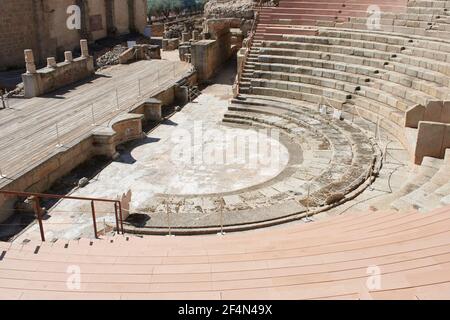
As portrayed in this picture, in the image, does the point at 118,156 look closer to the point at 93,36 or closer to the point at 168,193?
the point at 168,193

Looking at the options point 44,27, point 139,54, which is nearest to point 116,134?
point 139,54

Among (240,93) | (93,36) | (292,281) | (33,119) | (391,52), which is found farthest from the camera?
(93,36)

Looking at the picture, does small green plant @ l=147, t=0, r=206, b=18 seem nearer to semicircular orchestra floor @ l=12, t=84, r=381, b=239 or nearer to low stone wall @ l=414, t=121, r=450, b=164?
semicircular orchestra floor @ l=12, t=84, r=381, b=239

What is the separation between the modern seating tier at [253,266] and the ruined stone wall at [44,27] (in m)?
24.2

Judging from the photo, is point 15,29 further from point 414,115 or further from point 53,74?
point 414,115

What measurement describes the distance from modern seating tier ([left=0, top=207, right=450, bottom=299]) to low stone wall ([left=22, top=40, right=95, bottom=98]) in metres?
12.6

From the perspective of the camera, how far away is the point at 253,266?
510 centimetres

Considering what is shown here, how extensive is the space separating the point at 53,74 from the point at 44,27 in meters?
12.1

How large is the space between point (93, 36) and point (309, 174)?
27.2 m

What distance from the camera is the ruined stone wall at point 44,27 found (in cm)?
2670

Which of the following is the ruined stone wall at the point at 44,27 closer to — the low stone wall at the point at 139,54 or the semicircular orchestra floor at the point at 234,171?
the low stone wall at the point at 139,54

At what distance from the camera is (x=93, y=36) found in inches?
1330

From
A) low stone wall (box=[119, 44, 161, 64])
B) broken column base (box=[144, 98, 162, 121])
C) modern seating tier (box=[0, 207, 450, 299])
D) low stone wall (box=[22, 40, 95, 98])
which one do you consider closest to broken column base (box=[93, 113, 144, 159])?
broken column base (box=[144, 98, 162, 121])
